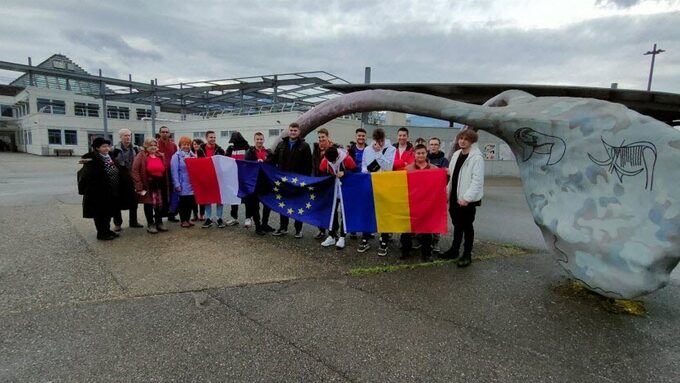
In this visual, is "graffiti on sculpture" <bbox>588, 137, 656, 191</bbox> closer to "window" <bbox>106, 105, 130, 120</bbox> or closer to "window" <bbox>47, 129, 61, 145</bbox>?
"window" <bbox>47, 129, 61, 145</bbox>

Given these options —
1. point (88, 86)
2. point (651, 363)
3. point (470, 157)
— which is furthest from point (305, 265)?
point (88, 86)

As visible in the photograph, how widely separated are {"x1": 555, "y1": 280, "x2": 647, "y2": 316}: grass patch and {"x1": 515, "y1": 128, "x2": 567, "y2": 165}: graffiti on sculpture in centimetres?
144

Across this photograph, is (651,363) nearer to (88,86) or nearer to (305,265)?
(305,265)

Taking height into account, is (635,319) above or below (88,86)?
below

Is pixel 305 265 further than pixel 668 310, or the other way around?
pixel 305 265

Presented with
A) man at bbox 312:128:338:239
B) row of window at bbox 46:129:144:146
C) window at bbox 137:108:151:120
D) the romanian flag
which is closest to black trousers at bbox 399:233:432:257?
the romanian flag

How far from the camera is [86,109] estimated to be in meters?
37.3

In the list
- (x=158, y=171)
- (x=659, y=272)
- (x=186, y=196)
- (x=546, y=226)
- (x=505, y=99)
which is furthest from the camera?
(x=186, y=196)

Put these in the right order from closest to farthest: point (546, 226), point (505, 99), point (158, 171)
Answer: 1. point (546, 226)
2. point (505, 99)
3. point (158, 171)

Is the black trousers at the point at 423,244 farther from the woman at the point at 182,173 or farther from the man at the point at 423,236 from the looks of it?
the woman at the point at 182,173

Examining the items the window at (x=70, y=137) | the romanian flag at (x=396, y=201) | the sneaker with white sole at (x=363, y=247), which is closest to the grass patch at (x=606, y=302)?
the romanian flag at (x=396, y=201)

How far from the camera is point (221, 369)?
2684mm

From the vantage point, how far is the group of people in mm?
5074

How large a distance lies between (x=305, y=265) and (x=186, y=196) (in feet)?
10.3
